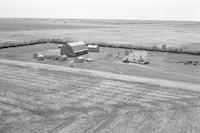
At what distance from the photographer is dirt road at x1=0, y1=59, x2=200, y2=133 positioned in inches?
637

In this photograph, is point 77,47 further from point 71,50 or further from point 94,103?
point 94,103

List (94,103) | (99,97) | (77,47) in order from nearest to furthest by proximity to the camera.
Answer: (94,103)
(99,97)
(77,47)

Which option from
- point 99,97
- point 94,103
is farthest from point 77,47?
point 94,103

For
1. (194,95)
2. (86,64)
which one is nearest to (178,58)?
(86,64)

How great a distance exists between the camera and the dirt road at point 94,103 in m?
16.2

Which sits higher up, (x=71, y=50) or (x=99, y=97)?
(x=71, y=50)

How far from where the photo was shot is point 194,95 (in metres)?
22.5

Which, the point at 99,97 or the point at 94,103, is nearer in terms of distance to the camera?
the point at 94,103

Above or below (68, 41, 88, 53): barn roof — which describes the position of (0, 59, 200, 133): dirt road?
below

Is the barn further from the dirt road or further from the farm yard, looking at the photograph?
the dirt road

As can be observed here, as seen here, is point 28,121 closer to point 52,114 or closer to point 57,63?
point 52,114

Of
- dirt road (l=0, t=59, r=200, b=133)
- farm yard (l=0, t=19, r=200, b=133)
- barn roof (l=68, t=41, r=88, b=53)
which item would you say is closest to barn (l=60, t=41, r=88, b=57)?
barn roof (l=68, t=41, r=88, b=53)

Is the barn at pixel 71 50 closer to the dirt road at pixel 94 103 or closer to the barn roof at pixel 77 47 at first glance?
the barn roof at pixel 77 47

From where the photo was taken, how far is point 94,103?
2017cm
